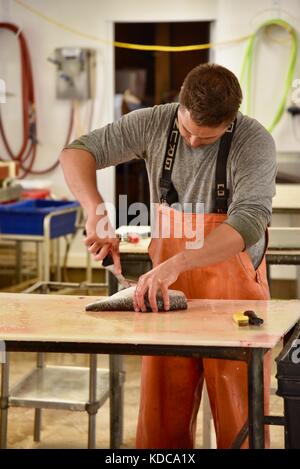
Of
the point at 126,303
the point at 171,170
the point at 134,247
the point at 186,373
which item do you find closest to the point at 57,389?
the point at 134,247

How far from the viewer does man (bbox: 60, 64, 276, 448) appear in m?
2.74

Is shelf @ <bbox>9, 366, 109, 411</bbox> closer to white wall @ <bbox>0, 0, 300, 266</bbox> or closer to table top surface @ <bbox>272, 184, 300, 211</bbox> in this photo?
table top surface @ <bbox>272, 184, 300, 211</bbox>

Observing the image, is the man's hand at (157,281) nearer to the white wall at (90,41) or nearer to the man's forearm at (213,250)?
the man's forearm at (213,250)

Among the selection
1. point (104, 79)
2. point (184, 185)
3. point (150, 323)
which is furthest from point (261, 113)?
point (150, 323)

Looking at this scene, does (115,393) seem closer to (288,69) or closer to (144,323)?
(144,323)

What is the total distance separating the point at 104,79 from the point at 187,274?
5.82 metres

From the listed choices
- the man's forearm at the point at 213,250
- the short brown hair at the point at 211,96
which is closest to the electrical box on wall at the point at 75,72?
the short brown hair at the point at 211,96

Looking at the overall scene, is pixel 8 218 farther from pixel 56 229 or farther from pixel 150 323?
pixel 150 323

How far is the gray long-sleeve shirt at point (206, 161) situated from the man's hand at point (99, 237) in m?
0.28

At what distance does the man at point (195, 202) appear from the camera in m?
2.74

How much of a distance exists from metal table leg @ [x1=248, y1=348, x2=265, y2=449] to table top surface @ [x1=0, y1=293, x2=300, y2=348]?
39 mm

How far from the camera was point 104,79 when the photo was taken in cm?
855

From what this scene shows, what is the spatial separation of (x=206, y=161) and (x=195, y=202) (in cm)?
15

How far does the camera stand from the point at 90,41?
8.48 meters
